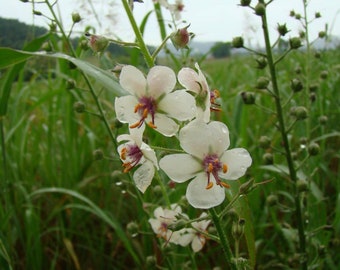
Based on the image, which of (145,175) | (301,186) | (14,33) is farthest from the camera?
(14,33)

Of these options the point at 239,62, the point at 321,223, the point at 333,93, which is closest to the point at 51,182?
the point at 321,223

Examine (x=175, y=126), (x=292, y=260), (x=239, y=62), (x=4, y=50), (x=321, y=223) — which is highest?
(x=4, y=50)

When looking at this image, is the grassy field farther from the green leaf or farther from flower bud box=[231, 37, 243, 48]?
the green leaf

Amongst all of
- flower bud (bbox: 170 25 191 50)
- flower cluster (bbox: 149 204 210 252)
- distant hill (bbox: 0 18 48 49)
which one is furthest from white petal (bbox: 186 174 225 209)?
distant hill (bbox: 0 18 48 49)

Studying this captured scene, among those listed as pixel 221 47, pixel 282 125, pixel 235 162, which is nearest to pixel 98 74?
pixel 235 162

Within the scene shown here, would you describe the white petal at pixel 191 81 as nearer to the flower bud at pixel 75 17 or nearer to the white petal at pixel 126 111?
the white petal at pixel 126 111

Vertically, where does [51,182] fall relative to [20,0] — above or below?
below

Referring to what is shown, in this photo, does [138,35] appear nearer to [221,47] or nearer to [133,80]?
[133,80]

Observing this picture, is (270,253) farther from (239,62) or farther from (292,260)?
(239,62)
